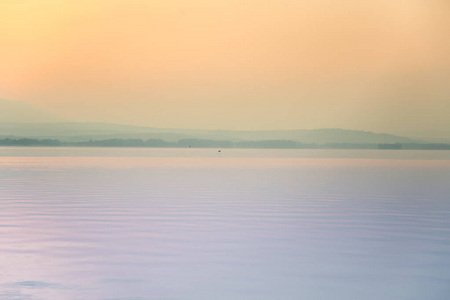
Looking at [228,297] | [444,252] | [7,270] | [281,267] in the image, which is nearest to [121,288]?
[228,297]

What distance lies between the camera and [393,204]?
2625 cm

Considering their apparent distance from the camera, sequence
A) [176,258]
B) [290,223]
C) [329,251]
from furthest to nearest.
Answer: [290,223] → [329,251] → [176,258]

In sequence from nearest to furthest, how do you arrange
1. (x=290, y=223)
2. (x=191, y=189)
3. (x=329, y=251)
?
(x=329, y=251) → (x=290, y=223) → (x=191, y=189)

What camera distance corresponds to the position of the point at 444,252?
47.8 feet

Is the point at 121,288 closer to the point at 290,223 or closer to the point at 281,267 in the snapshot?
the point at 281,267

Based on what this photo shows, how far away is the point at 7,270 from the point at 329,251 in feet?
22.6

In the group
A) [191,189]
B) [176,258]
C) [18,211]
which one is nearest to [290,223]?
[176,258]

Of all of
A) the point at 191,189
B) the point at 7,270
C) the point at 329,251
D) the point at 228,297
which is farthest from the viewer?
the point at 191,189

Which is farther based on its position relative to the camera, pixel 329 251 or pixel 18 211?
pixel 18 211

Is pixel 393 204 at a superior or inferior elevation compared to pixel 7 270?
superior

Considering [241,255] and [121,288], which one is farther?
[241,255]

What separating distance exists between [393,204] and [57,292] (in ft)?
60.9

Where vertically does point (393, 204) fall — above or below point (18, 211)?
above

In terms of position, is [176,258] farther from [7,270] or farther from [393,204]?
[393,204]
